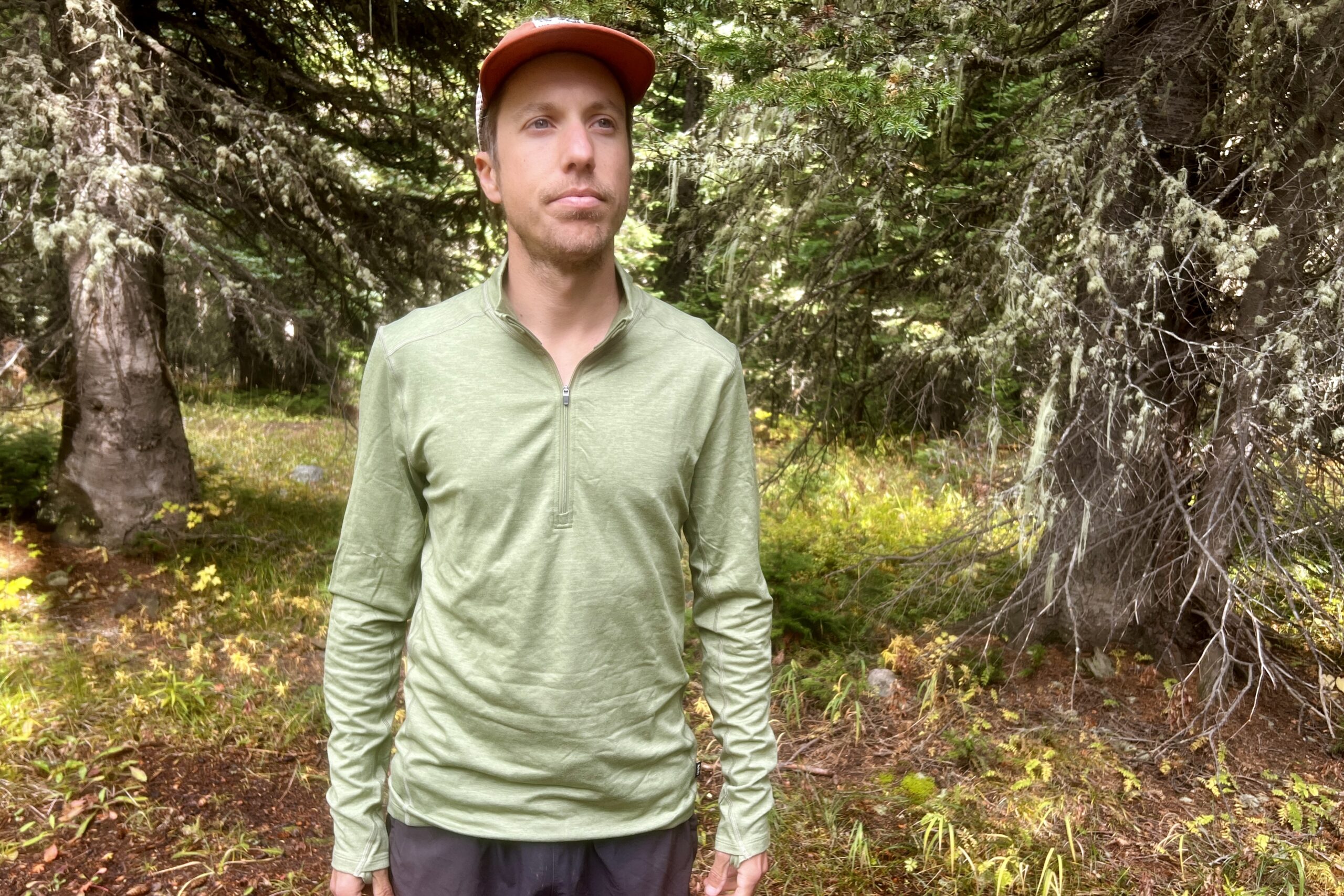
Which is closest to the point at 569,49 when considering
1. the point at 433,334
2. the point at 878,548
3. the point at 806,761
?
the point at 433,334

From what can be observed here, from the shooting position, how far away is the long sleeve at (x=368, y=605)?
1904mm

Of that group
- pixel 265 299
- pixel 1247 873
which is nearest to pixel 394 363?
pixel 1247 873

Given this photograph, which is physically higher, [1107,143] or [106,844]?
[1107,143]

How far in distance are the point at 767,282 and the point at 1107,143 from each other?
3.82 m

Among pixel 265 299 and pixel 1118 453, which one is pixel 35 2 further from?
pixel 1118 453

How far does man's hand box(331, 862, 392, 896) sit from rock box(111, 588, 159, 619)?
16.5ft

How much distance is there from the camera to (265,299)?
20.2ft

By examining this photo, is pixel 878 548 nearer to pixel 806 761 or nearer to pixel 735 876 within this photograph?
pixel 806 761

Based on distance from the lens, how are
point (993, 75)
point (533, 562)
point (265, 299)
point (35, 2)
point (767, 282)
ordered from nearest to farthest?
1. point (533, 562)
2. point (993, 75)
3. point (35, 2)
4. point (265, 299)
5. point (767, 282)

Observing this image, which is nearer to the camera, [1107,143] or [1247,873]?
[1247,873]

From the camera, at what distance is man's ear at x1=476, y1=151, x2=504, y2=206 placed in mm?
1985

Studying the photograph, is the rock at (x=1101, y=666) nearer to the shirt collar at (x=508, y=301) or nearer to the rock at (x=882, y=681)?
the rock at (x=882, y=681)

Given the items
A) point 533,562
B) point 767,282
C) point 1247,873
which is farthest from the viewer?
point 767,282

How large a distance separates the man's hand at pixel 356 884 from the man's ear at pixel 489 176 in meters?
1.37
